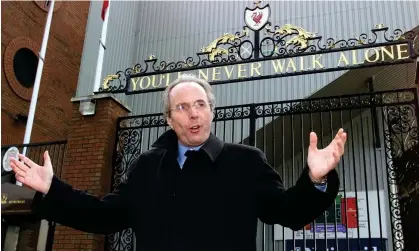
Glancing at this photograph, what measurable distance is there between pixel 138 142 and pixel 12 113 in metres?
5.50

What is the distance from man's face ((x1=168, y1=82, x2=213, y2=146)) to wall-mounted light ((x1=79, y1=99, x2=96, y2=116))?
4951 millimetres

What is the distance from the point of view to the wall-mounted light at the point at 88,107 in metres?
6.69

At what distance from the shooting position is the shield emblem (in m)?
6.77

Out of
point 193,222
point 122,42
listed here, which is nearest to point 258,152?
point 193,222

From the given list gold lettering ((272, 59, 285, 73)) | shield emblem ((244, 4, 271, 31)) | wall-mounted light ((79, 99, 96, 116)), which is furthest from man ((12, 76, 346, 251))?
shield emblem ((244, 4, 271, 31))

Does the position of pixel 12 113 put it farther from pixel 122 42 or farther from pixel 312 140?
pixel 312 140

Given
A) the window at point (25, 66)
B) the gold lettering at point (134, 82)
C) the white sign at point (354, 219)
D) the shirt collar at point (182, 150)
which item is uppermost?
the window at point (25, 66)

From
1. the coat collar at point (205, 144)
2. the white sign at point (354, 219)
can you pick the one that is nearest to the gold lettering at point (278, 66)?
the white sign at point (354, 219)

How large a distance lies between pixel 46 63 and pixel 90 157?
6799mm

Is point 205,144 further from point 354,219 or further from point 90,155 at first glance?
point 354,219

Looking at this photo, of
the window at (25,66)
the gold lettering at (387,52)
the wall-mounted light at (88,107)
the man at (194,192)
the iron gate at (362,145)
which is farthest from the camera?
the window at (25,66)

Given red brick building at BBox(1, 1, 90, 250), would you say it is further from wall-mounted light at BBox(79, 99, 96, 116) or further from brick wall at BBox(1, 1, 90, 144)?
wall-mounted light at BBox(79, 99, 96, 116)

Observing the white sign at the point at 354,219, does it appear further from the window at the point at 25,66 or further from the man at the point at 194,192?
the man at the point at 194,192

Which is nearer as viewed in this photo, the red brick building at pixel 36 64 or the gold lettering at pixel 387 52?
the gold lettering at pixel 387 52
